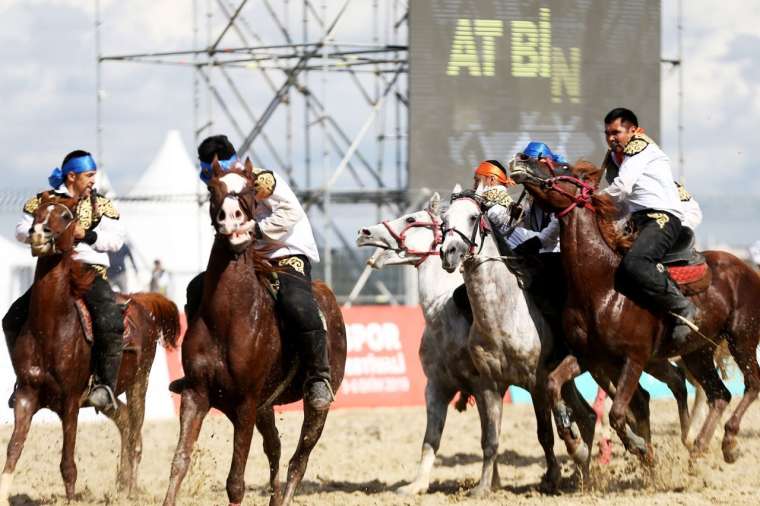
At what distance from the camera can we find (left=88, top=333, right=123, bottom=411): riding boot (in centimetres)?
878

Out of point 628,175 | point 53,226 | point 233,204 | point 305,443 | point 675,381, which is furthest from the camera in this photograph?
point 675,381

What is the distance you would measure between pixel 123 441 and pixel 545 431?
10.9 feet

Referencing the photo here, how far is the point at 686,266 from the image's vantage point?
31.1ft

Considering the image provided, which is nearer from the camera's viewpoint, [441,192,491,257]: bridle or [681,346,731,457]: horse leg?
[441,192,491,257]: bridle

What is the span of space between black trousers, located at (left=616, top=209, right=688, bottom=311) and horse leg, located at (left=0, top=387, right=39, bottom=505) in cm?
409

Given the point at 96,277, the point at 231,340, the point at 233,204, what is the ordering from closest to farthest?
the point at 233,204 < the point at 231,340 < the point at 96,277

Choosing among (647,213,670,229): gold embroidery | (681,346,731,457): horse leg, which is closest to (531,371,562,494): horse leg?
(647,213,670,229): gold embroidery

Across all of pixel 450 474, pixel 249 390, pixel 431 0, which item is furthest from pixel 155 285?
pixel 249 390

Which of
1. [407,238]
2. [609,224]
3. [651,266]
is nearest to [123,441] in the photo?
[407,238]

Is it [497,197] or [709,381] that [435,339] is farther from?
[709,381]

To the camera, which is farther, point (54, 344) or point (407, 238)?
point (407, 238)

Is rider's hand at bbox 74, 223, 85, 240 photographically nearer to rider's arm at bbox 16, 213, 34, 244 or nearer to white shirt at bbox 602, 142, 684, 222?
rider's arm at bbox 16, 213, 34, 244

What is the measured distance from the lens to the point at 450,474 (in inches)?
426

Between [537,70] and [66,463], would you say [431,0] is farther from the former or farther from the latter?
[66,463]
